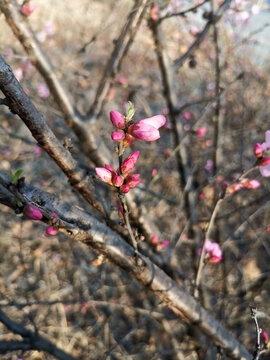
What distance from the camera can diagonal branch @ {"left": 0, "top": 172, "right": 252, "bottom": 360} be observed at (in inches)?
23.1

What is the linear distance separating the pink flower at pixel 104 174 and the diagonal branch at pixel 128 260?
0.11 meters

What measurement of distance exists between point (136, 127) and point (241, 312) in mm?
2135

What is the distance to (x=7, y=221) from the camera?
3.01 metres

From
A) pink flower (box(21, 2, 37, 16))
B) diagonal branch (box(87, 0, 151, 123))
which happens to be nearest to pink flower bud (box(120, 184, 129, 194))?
diagonal branch (box(87, 0, 151, 123))

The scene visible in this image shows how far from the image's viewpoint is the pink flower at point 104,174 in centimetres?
59

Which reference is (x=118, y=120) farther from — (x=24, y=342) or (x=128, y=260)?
(x=24, y=342)

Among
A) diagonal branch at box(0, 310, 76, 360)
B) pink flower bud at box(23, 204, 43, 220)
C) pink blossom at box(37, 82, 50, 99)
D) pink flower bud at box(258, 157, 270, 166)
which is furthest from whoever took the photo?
pink blossom at box(37, 82, 50, 99)

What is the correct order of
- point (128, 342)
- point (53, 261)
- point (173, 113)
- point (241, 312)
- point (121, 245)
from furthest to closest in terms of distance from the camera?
point (53, 261) → point (128, 342) → point (241, 312) → point (173, 113) → point (121, 245)

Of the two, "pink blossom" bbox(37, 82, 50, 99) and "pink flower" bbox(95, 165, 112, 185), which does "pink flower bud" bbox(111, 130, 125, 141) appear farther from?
"pink blossom" bbox(37, 82, 50, 99)

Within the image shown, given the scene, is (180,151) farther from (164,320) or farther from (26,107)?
(26,107)

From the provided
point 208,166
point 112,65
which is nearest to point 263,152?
point 112,65

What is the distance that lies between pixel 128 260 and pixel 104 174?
0.26 m

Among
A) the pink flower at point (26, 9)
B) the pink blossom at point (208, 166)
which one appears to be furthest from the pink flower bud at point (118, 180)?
the pink blossom at point (208, 166)

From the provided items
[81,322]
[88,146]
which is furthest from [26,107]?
[81,322]
